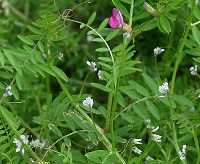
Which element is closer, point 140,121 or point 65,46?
point 140,121

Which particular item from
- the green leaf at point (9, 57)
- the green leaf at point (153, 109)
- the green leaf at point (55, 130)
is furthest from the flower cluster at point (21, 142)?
the green leaf at point (153, 109)

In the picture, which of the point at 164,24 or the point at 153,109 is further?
the point at 153,109

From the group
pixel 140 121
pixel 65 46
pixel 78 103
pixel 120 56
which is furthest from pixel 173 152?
pixel 65 46

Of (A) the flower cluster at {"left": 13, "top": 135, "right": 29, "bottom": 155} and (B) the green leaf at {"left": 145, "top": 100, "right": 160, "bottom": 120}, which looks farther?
(B) the green leaf at {"left": 145, "top": 100, "right": 160, "bottom": 120}

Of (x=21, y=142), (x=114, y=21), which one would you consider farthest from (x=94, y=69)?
(x=21, y=142)

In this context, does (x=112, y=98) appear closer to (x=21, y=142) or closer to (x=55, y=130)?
(x=55, y=130)

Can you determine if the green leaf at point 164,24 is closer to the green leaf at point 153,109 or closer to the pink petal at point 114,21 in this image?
the pink petal at point 114,21

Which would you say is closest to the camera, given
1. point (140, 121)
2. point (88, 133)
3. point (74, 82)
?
point (88, 133)

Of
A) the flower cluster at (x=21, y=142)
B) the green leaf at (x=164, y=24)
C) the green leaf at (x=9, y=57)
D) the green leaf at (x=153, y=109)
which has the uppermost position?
the green leaf at (x=9, y=57)

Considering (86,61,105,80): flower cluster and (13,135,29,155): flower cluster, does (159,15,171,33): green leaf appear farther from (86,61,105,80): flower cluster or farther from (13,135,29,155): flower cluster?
(13,135,29,155): flower cluster

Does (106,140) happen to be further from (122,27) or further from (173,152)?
(173,152)

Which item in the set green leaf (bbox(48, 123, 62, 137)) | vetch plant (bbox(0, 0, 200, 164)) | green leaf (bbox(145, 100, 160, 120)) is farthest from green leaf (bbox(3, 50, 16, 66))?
green leaf (bbox(145, 100, 160, 120))
